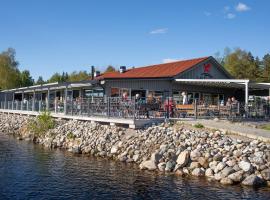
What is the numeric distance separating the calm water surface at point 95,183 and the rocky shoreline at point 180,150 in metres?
0.66

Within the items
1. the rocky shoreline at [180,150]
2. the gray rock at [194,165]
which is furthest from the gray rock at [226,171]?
the gray rock at [194,165]

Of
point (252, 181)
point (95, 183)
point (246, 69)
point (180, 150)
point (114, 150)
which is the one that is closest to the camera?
point (252, 181)

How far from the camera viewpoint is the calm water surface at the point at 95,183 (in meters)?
12.1

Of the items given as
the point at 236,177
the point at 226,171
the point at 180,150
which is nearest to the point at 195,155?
the point at 180,150

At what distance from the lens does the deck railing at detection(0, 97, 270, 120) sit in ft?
65.8

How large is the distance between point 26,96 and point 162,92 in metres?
28.5

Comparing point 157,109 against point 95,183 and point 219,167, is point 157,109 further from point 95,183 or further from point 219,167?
point 95,183

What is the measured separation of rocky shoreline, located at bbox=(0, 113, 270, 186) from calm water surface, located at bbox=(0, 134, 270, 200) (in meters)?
0.66

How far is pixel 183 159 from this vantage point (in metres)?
15.2

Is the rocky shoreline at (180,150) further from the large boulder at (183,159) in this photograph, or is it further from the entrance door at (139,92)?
the entrance door at (139,92)

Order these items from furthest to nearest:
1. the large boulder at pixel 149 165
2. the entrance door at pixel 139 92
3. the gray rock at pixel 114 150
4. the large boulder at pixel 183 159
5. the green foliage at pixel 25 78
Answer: the green foliage at pixel 25 78 → the entrance door at pixel 139 92 → the gray rock at pixel 114 150 → the large boulder at pixel 149 165 → the large boulder at pixel 183 159

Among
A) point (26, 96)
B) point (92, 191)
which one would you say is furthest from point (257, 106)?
point (26, 96)

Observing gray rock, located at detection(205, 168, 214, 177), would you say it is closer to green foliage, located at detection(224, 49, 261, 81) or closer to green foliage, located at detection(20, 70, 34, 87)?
green foliage, located at detection(224, 49, 261, 81)

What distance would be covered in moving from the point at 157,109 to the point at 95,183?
26.3 ft
